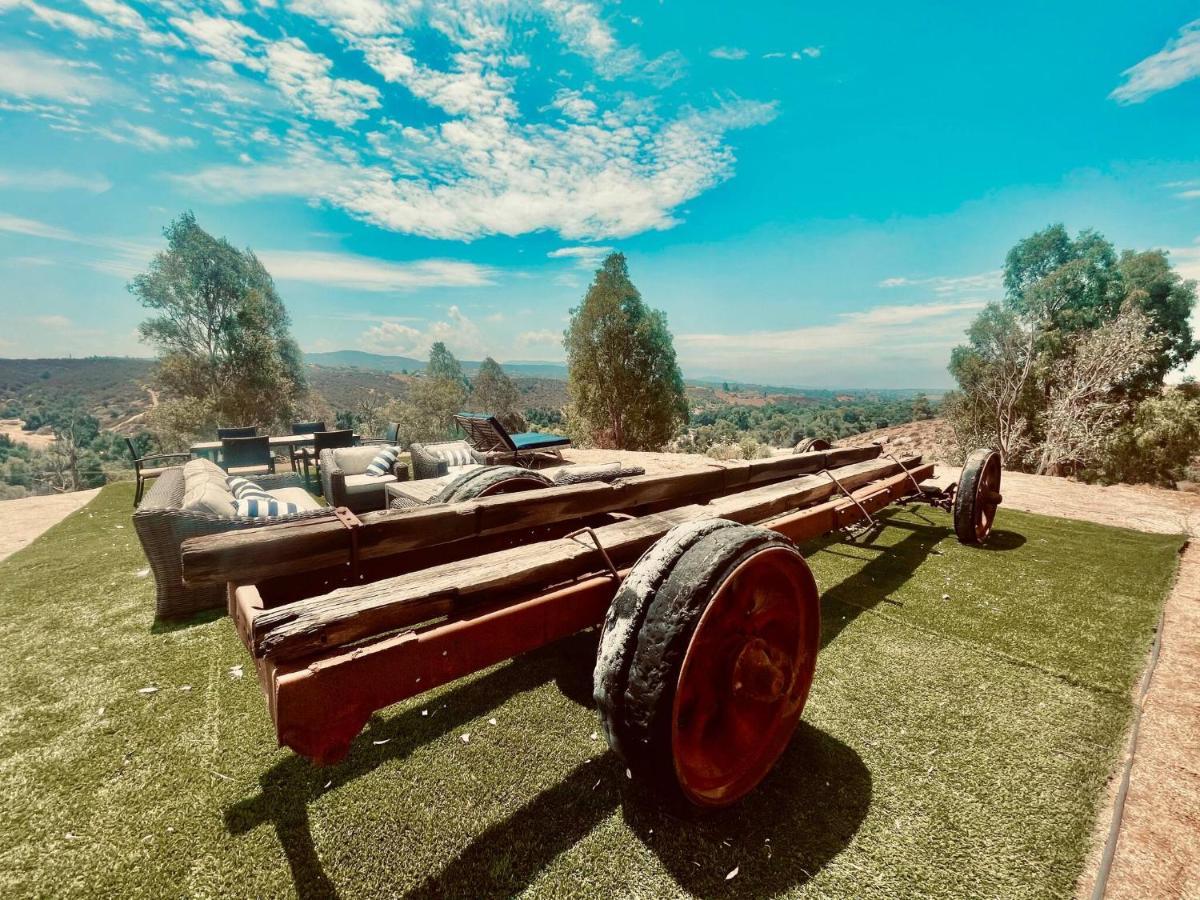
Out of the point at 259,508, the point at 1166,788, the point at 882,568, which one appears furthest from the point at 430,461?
the point at 1166,788

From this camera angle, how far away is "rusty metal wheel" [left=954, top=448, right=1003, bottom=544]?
17.4ft

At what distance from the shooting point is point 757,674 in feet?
6.36

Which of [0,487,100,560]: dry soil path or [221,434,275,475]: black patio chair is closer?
[0,487,100,560]: dry soil path

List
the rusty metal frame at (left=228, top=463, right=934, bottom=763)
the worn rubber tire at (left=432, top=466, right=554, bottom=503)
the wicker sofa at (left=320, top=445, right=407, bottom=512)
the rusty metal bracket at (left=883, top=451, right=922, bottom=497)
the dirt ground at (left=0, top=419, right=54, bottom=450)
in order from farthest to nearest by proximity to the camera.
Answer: the dirt ground at (left=0, top=419, right=54, bottom=450) < the wicker sofa at (left=320, top=445, right=407, bottom=512) < the rusty metal bracket at (left=883, top=451, right=922, bottom=497) < the worn rubber tire at (left=432, top=466, right=554, bottom=503) < the rusty metal frame at (left=228, top=463, right=934, bottom=763)

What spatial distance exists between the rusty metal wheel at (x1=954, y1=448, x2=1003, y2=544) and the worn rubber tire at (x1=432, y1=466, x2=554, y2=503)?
16.2 feet

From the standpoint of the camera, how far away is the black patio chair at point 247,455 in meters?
9.95

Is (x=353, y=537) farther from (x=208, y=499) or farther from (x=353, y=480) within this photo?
(x=353, y=480)

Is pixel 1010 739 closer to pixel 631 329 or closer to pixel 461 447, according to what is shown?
pixel 461 447

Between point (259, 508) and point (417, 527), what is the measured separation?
11.1 feet

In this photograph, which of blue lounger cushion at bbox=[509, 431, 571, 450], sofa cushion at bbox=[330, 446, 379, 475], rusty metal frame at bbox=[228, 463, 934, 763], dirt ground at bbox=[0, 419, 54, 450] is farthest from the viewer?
dirt ground at bbox=[0, 419, 54, 450]

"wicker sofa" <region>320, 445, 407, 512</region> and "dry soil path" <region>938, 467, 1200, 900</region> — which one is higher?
"wicker sofa" <region>320, 445, 407, 512</region>

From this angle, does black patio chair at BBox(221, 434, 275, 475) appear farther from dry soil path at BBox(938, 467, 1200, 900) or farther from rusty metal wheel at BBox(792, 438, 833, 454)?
dry soil path at BBox(938, 467, 1200, 900)

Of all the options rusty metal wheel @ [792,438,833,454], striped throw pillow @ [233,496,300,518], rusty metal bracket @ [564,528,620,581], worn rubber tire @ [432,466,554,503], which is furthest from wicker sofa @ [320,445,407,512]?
rusty metal wheel @ [792,438,833,454]

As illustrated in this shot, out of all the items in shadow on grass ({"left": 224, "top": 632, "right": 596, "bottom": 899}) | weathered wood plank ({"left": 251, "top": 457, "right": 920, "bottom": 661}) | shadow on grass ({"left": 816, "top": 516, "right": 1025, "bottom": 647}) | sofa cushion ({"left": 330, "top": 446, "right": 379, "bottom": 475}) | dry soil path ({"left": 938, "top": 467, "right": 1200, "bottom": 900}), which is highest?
weathered wood plank ({"left": 251, "top": 457, "right": 920, "bottom": 661})
